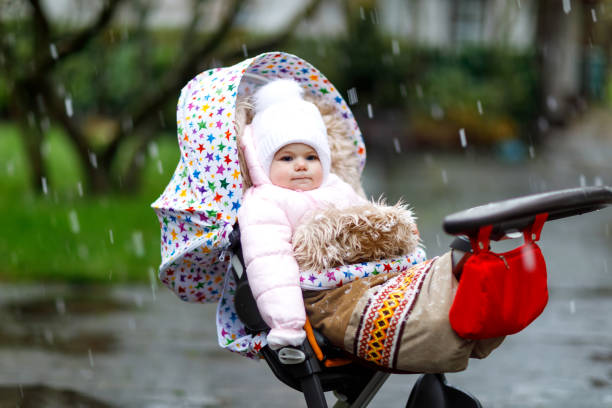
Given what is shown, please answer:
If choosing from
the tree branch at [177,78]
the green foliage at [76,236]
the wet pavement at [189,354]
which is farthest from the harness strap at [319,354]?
the tree branch at [177,78]

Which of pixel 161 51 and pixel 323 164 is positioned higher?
pixel 323 164

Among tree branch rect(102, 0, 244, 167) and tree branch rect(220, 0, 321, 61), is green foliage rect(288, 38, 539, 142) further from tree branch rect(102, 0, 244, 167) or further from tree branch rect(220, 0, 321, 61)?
tree branch rect(102, 0, 244, 167)

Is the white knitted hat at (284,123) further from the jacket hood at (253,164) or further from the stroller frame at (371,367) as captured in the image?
the stroller frame at (371,367)

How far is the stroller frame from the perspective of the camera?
2.35 m

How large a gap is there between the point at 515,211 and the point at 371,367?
78 centimetres

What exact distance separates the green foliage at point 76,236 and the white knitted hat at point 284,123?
443cm

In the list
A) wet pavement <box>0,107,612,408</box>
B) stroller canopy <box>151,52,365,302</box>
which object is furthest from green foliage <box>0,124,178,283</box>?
stroller canopy <box>151,52,365,302</box>

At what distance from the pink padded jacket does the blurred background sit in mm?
1800

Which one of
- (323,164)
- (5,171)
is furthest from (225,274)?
(5,171)

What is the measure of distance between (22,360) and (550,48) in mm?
15621

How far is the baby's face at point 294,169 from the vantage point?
3.19 m

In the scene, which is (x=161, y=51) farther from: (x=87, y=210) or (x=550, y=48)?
(x=87, y=210)

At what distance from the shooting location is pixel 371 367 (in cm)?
276

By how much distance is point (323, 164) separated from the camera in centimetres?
330
